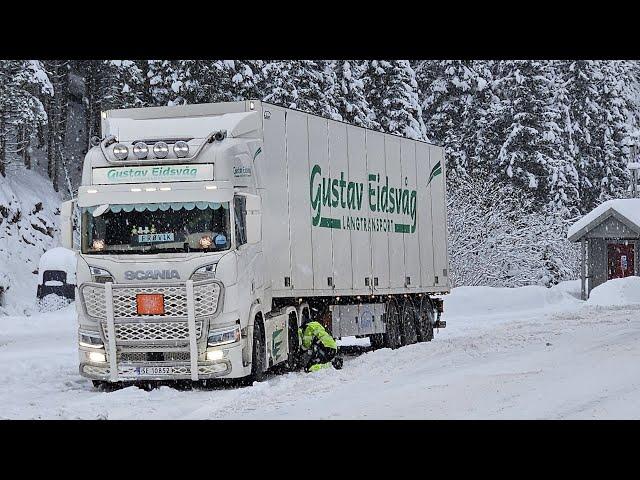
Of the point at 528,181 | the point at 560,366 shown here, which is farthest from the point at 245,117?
the point at 528,181

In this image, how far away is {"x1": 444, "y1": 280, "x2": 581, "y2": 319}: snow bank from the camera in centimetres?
3692

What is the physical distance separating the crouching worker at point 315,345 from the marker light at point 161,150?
4.01 meters

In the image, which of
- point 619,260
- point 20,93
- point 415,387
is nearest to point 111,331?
point 415,387

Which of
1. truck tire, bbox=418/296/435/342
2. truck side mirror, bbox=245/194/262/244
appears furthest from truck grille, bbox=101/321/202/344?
truck tire, bbox=418/296/435/342

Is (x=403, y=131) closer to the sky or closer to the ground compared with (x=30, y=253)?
closer to the sky

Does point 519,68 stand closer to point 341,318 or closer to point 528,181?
point 528,181

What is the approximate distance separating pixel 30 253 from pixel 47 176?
420 inches

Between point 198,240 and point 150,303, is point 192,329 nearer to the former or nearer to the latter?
point 150,303

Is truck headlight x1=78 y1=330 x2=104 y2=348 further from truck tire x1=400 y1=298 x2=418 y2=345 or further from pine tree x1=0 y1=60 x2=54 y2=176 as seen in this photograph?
pine tree x1=0 y1=60 x2=54 y2=176

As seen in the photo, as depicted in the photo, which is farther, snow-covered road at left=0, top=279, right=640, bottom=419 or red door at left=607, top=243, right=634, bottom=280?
red door at left=607, top=243, right=634, bottom=280

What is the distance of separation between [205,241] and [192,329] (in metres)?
1.25

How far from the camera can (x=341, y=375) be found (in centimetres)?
1741

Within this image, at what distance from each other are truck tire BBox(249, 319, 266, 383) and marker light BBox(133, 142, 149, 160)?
287 centimetres

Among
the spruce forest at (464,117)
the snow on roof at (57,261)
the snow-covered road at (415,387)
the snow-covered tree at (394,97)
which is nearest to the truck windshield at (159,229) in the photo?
the snow-covered road at (415,387)
